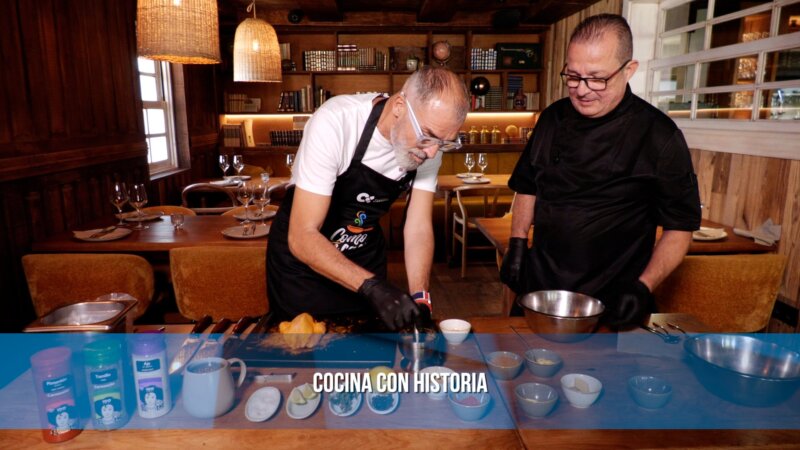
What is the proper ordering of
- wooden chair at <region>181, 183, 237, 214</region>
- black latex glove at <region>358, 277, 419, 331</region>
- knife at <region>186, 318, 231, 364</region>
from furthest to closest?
wooden chair at <region>181, 183, 237, 214</region> < black latex glove at <region>358, 277, 419, 331</region> < knife at <region>186, 318, 231, 364</region>

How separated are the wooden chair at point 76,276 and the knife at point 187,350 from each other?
118cm

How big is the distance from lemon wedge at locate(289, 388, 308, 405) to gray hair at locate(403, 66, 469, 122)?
85 cm

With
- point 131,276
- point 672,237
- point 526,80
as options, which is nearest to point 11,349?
point 131,276

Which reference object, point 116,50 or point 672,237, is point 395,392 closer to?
point 672,237

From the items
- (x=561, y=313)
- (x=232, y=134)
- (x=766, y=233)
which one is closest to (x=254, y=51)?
(x=232, y=134)

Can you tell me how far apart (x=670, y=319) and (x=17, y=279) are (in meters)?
3.25

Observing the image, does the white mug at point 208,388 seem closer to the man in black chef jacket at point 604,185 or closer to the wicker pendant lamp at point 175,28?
the man in black chef jacket at point 604,185

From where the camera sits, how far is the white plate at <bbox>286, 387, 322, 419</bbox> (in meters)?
1.09

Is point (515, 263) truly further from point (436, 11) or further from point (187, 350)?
point (436, 11)

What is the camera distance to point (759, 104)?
313 centimetres

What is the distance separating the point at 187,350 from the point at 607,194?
149 cm

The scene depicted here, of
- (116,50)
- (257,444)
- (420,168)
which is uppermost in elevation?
(116,50)

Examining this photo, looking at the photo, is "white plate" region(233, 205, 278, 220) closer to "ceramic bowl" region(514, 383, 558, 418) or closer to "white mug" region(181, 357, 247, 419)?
"white mug" region(181, 357, 247, 419)

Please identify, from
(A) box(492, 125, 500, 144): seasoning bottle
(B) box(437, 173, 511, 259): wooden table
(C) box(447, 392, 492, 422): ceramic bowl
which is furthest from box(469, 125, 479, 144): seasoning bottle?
(C) box(447, 392, 492, 422): ceramic bowl
